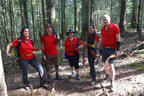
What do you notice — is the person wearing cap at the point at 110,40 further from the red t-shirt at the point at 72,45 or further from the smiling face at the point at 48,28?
the smiling face at the point at 48,28

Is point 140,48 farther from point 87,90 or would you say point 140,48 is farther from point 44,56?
point 44,56

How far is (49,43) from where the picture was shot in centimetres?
551

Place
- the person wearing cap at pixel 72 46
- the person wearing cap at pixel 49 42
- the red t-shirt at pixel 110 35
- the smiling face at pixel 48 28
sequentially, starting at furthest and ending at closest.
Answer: the person wearing cap at pixel 72 46
the person wearing cap at pixel 49 42
the smiling face at pixel 48 28
the red t-shirt at pixel 110 35

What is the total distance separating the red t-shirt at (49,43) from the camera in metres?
5.48

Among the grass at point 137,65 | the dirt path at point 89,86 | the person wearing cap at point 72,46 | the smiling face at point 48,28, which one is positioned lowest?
the dirt path at point 89,86

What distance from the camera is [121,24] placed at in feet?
45.9

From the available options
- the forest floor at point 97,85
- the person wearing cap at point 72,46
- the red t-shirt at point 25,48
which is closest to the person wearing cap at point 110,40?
the forest floor at point 97,85

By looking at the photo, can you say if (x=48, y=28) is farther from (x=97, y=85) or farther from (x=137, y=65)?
(x=137, y=65)

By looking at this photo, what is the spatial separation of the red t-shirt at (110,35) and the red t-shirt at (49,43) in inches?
75.2

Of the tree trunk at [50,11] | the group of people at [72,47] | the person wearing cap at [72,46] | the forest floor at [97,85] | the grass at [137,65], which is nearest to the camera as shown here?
the group of people at [72,47]

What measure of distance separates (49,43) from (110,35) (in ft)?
7.47

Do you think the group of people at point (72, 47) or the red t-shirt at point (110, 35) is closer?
the red t-shirt at point (110, 35)

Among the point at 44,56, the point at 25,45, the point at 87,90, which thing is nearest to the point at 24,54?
the point at 25,45

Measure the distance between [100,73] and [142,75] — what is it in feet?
5.84
